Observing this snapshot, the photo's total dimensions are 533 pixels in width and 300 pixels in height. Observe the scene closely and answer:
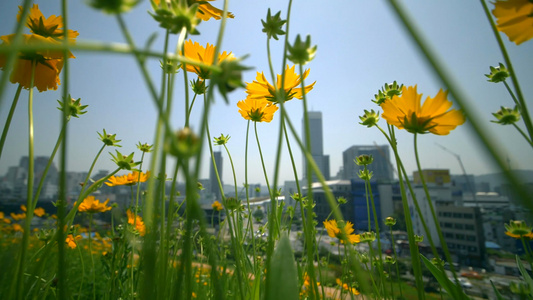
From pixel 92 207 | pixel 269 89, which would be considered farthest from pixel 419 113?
pixel 92 207

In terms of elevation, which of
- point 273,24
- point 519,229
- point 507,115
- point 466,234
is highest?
point 273,24

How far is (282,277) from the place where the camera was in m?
0.25

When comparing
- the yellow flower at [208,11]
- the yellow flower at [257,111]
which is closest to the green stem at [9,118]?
the yellow flower at [208,11]

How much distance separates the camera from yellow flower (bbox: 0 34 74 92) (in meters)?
0.38

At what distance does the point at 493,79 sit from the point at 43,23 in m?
0.96

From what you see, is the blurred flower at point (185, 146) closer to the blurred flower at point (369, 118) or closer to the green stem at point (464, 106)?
the green stem at point (464, 106)

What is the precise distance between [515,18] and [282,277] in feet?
1.25

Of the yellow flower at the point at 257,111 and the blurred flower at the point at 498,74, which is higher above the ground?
the blurred flower at the point at 498,74

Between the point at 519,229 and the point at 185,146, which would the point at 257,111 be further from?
the point at 519,229

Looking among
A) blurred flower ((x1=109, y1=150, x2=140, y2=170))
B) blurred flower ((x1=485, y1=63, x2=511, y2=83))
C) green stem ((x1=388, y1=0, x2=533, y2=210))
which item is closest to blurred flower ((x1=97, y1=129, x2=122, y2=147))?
blurred flower ((x1=109, y1=150, x2=140, y2=170))

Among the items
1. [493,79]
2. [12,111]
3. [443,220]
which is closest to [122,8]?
[12,111]

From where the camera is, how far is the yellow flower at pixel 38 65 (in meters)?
0.38

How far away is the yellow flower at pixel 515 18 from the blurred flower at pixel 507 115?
259mm

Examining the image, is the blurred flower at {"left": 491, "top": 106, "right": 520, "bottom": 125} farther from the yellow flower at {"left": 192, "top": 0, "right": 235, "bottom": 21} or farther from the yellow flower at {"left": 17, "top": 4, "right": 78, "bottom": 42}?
the yellow flower at {"left": 17, "top": 4, "right": 78, "bottom": 42}
